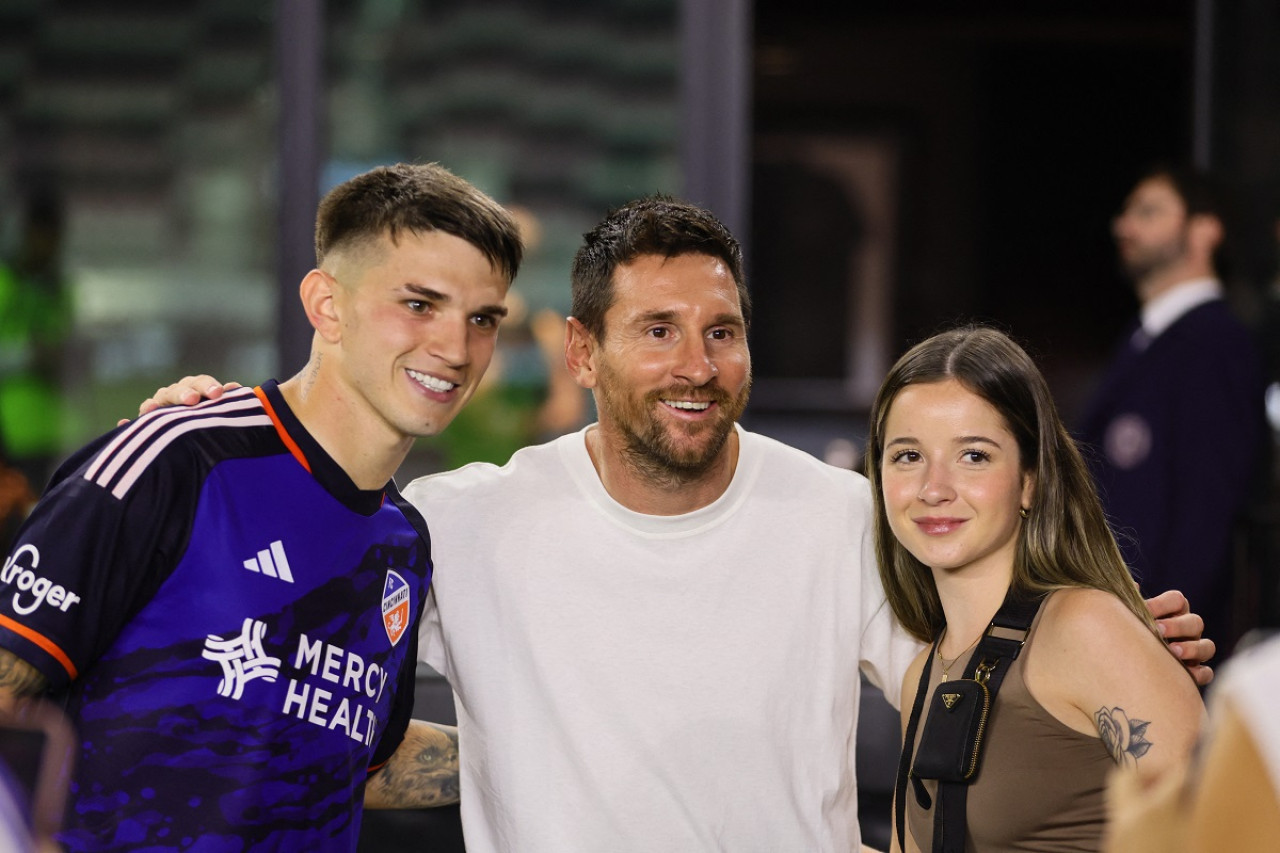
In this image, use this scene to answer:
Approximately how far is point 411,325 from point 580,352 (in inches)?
15.0

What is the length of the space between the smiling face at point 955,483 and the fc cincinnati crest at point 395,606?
642 millimetres

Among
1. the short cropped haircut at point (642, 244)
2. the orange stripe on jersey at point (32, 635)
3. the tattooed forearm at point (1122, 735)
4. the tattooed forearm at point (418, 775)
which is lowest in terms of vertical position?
the tattooed forearm at point (418, 775)

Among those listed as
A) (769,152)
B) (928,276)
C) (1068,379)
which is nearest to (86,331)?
(769,152)

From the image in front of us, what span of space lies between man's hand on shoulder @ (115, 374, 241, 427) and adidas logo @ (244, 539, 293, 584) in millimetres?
224

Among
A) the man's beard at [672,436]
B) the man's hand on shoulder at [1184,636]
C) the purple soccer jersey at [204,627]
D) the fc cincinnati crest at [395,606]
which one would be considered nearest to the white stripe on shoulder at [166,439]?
the purple soccer jersey at [204,627]

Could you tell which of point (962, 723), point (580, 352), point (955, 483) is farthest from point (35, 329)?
point (962, 723)

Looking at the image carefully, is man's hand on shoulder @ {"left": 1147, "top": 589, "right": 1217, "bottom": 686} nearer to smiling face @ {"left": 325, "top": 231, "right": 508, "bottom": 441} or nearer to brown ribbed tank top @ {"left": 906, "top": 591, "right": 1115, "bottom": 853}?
brown ribbed tank top @ {"left": 906, "top": 591, "right": 1115, "bottom": 853}

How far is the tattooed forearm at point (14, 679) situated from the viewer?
142 cm

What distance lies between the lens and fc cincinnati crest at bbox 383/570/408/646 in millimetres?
1705

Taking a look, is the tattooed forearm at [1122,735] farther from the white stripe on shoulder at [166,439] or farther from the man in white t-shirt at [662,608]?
the white stripe on shoulder at [166,439]

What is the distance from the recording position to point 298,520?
161 cm

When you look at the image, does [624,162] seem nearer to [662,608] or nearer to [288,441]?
[662,608]

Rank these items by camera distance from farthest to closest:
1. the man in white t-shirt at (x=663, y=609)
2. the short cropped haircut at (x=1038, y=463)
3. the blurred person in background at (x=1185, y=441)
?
the blurred person in background at (x=1185, y=441) → the man in white t-shirt at (x=663, y=609) → the short cropped haircut at (x=1038, y=463)

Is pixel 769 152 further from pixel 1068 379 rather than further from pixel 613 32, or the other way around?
pixel 613 32
